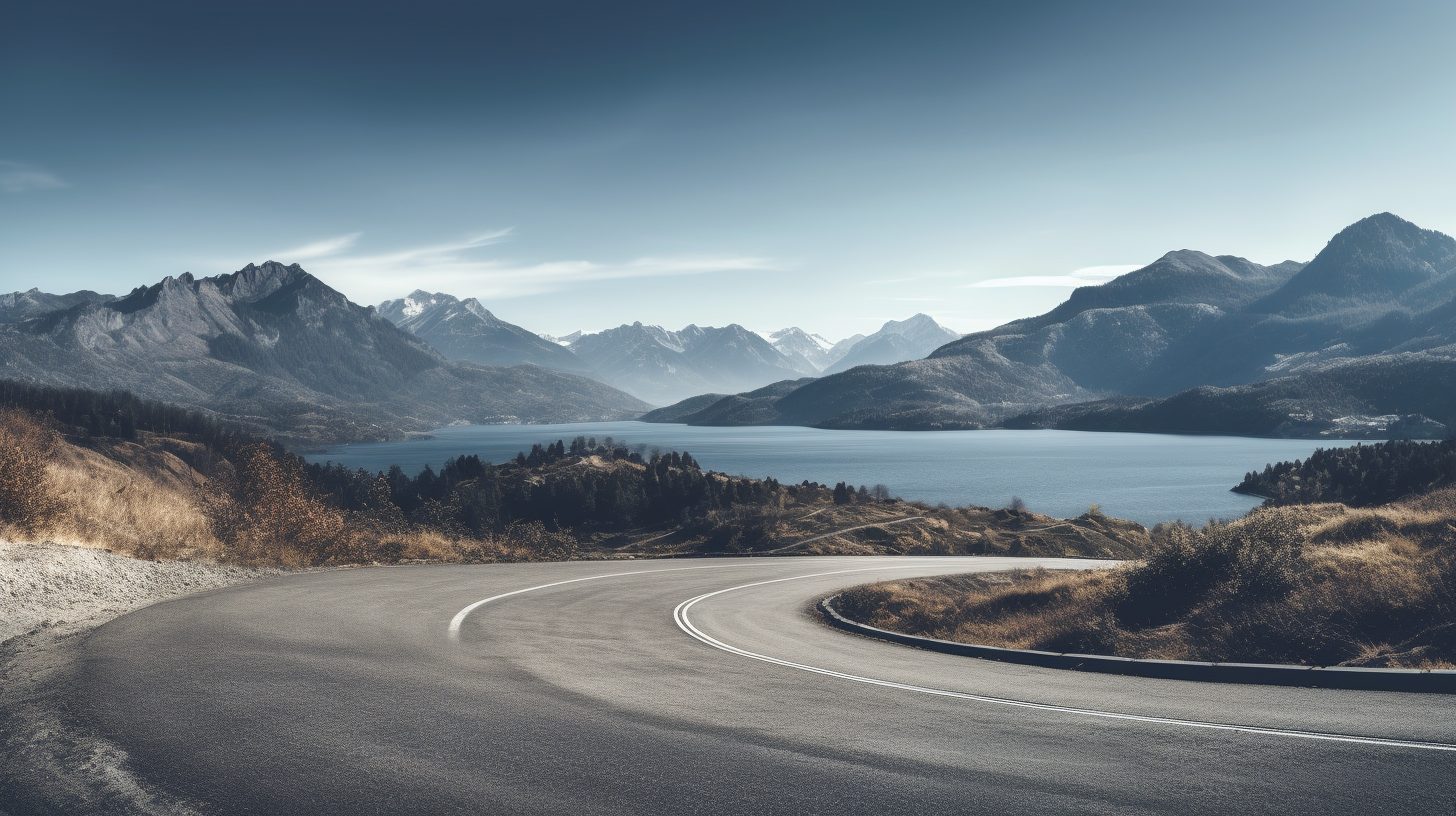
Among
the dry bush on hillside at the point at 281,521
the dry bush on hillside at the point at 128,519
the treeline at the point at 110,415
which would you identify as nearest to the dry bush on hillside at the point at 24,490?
the dry bush on hillside at the point at 128,519

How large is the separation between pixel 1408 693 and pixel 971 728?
4.83 metres

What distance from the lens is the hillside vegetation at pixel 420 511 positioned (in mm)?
16859

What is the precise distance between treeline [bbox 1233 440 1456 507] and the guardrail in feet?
130

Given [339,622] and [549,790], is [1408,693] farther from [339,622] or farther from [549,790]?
[339,622]

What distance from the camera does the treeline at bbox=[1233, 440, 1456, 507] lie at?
182 ft

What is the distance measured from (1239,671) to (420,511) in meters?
56.5

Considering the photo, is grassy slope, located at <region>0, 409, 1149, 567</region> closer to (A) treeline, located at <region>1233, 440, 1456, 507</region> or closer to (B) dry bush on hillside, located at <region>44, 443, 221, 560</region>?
(B) dry bush on hillside, located at <region>44, 443, 221, 560</region>

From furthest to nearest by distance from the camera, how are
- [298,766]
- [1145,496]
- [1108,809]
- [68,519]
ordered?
[1145,496], [68,519], [298,766], [1108,809]

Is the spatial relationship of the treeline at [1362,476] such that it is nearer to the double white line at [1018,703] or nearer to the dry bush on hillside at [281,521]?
the double white line at [1018,703]

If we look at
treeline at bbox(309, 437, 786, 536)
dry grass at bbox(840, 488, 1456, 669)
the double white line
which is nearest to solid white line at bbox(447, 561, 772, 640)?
the double white line

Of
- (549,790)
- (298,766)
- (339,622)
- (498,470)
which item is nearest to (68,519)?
(339,622)

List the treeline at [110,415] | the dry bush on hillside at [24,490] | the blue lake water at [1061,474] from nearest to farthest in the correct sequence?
the dry bush on hillside at [24,490] → the blue lake water at [1061,474] → the treeline at [110,415]

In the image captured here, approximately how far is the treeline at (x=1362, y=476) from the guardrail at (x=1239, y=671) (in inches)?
1564

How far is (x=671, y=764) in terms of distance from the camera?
6.07 meters
